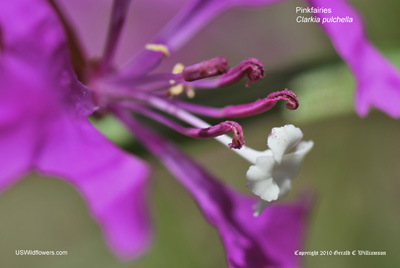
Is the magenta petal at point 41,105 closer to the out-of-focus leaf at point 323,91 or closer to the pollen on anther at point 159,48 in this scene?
the pollen on anther at point 159,48

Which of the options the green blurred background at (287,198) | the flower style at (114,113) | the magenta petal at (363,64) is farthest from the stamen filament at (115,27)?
the green blurred background at (287,198)

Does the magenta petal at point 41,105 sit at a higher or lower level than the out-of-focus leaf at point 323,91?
Result: higher

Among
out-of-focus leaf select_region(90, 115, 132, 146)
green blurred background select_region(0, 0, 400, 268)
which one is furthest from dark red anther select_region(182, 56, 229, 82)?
green blurred background select_region(0, 0, 400, 268)

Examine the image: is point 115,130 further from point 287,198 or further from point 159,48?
point 287,198

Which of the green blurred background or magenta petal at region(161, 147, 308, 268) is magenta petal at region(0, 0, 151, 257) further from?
the green blurred background

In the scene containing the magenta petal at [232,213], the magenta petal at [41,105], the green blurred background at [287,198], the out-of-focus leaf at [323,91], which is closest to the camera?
the magenta petal at [41,105]

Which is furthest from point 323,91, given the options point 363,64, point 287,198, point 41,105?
point 287,198

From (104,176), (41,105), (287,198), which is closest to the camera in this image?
(41,105)
